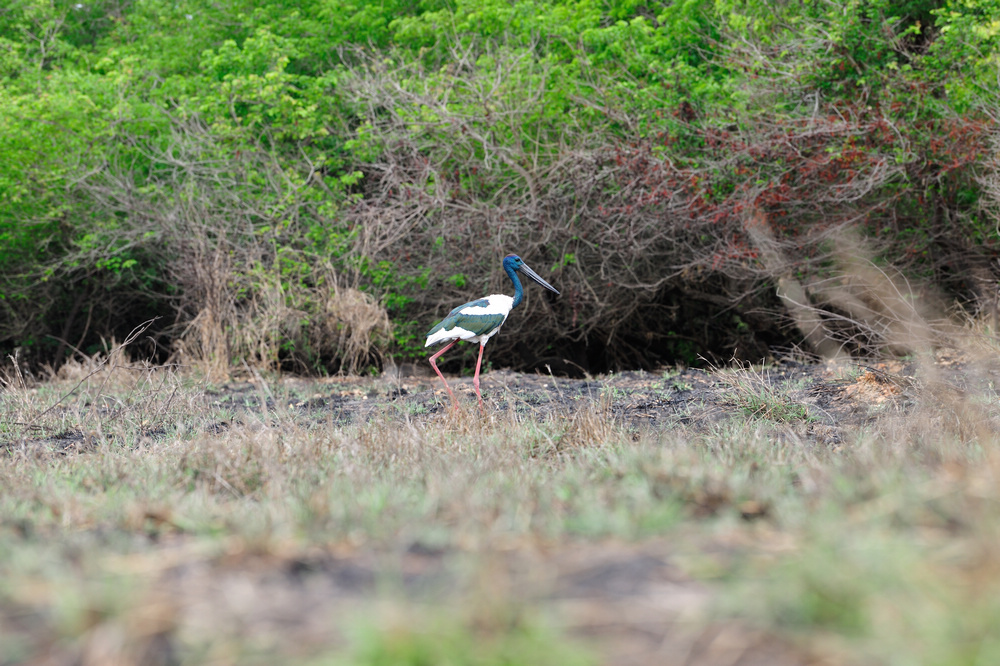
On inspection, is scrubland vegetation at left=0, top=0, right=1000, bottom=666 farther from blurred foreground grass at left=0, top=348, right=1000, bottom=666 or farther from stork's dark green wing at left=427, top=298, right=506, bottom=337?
stork's dark green wing at left=427, top=298, right=506, bottom=337

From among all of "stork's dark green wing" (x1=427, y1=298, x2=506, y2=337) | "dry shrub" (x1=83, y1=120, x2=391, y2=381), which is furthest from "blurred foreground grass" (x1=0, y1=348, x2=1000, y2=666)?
"dry shrub" (x1=83, y1=120, x2=391, y2=381)

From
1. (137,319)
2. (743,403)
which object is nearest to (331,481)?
(743,403)

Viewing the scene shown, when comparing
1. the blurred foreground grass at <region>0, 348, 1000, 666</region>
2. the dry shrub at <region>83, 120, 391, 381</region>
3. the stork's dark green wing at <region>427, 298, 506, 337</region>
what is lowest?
the dry shrub at <region>83, 120, 391, 381</region>

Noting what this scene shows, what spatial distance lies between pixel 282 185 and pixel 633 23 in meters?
5.96

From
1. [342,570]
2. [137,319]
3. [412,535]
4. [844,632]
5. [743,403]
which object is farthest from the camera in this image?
[137,319]

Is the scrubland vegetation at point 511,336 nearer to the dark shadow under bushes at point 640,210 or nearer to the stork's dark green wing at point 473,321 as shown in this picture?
the dark shadow under bushes at point 640,210

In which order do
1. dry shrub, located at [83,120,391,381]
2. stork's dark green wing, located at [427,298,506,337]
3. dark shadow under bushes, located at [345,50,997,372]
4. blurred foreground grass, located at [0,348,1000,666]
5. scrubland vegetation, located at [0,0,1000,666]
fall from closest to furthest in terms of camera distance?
blurred foreground grass, located at [0,348,1000,666] → scrubland vegetation, located at [0,0,1000,666] → stork's dark green wing, located at [427,298,506,337] → dark shadow under bushes, located at [345,50,997,372] → dry shrub, located at [83,120,391,381]

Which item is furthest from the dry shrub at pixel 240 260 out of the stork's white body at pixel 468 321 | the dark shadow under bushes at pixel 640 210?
the stork's white body at pixel 468 321

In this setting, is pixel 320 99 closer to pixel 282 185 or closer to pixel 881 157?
pixel 282 185

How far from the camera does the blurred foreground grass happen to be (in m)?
1.77

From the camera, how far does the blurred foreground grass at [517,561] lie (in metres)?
1.77

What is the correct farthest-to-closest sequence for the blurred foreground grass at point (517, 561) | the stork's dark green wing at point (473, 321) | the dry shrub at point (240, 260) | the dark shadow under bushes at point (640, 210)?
the dry shrub at point (240, 260) < the dark shadow under bushes at point (640, 210) < the stork's dark green wing at point (473, 321) < the blurred foreground grass at point (517, 561)

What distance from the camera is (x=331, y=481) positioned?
3.46m

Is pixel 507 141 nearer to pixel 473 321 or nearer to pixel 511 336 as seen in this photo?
pixel 511 336
